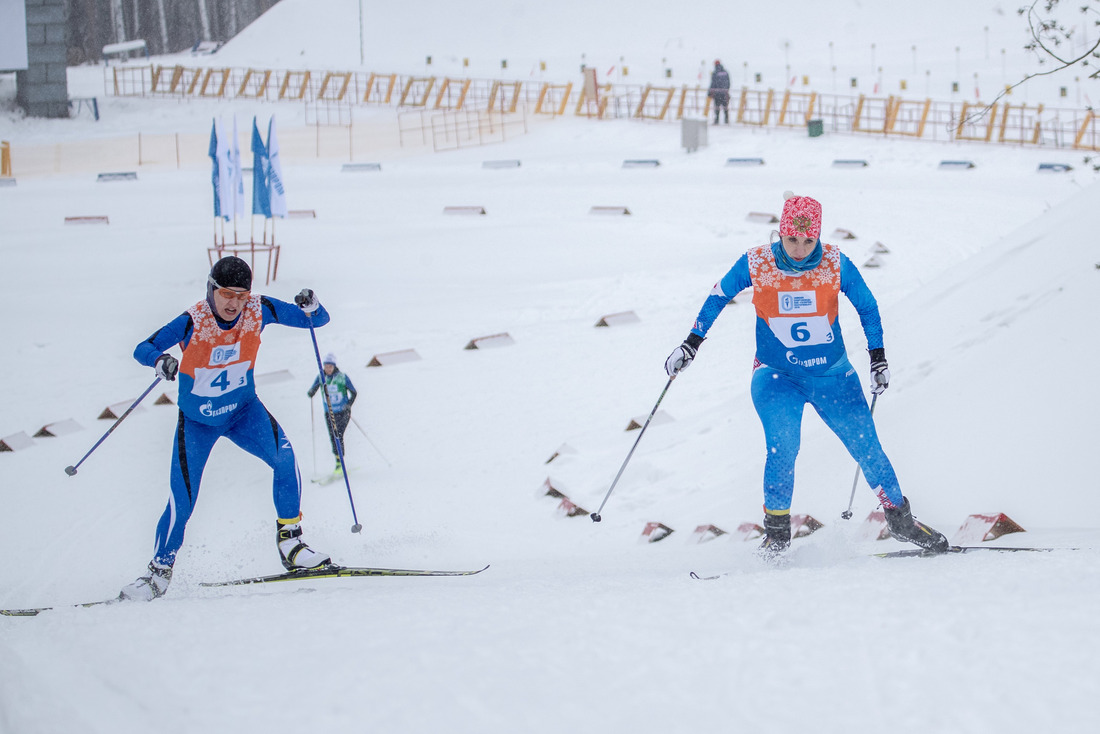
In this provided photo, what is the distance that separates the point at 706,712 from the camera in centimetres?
267

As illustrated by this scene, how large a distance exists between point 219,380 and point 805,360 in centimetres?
274

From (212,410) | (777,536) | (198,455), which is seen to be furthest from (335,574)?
(777,536)

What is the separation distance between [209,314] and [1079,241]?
563 cm

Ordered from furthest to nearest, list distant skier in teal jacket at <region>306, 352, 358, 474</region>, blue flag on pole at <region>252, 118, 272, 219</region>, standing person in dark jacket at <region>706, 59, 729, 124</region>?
standing person in dark jacket at <region>706, 59, 729, 124</region>
blue flag on pole at <region>252, 118, 272, 219</region>
distant skier in teal jacket at <region>306, 352, 358, 474</region>

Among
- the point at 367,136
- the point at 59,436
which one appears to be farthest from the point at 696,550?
the point at 367,136

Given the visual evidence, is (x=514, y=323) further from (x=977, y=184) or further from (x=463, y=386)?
(x=977, y=184)

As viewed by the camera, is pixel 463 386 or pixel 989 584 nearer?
pixel 989 584

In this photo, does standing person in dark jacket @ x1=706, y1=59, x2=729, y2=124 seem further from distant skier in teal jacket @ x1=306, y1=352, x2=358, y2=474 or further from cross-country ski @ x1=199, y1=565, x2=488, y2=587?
cross-country ski @ x1=199, y1=565, x2=488, y2=587

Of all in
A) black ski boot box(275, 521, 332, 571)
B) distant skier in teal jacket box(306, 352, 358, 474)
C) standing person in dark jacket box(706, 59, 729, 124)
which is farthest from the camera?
standing person in dark jacket box(706, 59, 729, 124)

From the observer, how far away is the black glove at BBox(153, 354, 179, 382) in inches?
181

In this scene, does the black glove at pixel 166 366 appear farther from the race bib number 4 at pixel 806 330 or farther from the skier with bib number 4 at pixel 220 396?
the race bib number 4 at pixel 806 330

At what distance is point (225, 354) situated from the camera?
189 inches

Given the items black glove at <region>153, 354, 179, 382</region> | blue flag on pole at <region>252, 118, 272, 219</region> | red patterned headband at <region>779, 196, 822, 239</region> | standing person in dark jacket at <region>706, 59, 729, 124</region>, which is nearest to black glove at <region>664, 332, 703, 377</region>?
red patterned headband at <region>779, 196, 822, 239</region>

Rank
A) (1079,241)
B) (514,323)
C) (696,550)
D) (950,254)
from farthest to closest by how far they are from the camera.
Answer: (950,254), (514,323), (1079,241), (696,550)
